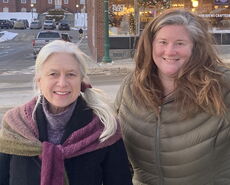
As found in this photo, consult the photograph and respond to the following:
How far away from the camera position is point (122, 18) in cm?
2188

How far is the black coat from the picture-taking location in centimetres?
207

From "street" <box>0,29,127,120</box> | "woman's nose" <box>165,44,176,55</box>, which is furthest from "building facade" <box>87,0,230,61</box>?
"woman's nose" <box>165,44,176,55</box>

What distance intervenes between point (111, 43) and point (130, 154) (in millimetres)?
19280

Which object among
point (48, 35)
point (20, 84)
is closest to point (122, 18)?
point (48, 35)

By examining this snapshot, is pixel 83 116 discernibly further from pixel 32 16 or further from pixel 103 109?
pixel 32 16

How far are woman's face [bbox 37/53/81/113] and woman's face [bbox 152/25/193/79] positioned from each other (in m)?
0.46

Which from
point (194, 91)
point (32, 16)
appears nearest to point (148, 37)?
point (194, 91)

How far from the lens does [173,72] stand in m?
2.28

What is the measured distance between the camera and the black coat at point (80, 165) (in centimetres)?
207

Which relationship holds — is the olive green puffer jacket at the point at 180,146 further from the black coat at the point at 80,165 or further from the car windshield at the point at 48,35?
the car windshield at the point at 48,35

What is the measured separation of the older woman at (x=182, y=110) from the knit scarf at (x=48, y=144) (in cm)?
25

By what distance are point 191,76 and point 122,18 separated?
19.9m

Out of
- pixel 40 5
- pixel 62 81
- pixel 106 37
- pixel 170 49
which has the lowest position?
pixel 106 37

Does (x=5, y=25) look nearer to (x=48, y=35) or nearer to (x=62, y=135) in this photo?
(x=48, y=35)
